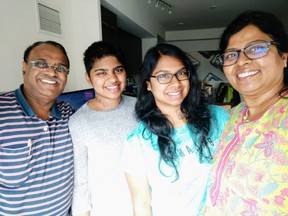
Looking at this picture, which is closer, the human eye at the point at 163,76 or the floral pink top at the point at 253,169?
the floral pink top at the point at 253,169

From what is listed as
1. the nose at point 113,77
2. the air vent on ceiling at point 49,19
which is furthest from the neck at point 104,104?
the air vent on ceiling at point 49,19

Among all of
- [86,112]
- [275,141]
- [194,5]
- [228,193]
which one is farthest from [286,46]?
[194,5]

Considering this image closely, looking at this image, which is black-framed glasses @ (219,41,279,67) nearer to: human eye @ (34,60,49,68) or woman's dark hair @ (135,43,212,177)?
woman's dark hair @ (135,43,212,177)

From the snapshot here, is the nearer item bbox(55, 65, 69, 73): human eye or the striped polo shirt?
the striped polo shirt

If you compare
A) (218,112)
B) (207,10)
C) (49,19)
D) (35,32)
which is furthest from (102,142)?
(207,10)

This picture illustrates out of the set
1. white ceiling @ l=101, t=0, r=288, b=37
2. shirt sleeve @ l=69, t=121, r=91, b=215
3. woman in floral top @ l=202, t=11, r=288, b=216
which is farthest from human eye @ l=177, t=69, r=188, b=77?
white ceiling @ l=101, t=0, r=288, b=37

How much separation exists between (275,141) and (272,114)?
0.37 feet

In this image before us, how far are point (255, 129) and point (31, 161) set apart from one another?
0.99 m

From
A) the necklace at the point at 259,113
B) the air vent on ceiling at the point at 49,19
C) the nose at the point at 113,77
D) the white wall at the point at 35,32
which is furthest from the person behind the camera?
the air vent on ceiling at the point at 49,19

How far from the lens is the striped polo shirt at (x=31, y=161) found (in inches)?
36.9

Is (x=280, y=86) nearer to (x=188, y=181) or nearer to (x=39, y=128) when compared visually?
(x=188, y=181)

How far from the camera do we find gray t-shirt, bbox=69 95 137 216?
3.67ft

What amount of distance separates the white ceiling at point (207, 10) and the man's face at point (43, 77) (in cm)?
289

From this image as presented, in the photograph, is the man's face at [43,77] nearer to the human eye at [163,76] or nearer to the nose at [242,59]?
the human eye at [163,76]
